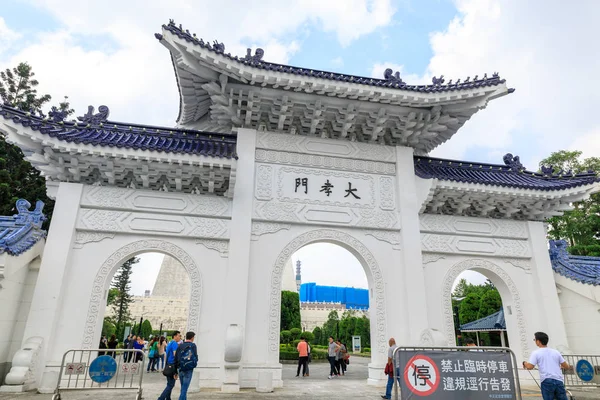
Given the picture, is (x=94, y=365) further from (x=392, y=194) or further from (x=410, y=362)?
(x=392, y=194)

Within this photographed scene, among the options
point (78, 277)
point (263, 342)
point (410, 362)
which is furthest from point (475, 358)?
point (78, 277)

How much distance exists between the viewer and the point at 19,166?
51.4 feet

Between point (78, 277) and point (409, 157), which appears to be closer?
point (78, 277)

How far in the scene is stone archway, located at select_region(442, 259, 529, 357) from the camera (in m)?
8.12

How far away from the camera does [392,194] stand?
8.77 m

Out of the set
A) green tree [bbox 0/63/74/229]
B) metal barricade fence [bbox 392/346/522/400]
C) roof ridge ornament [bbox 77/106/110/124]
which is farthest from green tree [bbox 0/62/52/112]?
metal barricade fence [bbox 392/346/522/400]

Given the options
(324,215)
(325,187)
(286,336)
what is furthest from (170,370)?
(286,336)

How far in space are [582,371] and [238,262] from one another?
6.99 m

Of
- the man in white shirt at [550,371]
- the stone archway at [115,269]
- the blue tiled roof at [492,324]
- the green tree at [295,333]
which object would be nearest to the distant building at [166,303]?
the green tree at [295,333]

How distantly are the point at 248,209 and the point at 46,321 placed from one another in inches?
161

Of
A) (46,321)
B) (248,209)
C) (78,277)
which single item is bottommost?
(46,321)

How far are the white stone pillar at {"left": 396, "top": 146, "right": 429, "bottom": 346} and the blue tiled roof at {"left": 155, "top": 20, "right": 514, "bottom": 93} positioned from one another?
1601mm

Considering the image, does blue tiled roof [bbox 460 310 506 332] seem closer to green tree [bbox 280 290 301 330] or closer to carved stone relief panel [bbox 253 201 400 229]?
carved stone relief panel [bbox 253 201 400 229]

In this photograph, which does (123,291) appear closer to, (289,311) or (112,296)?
(112,296)
